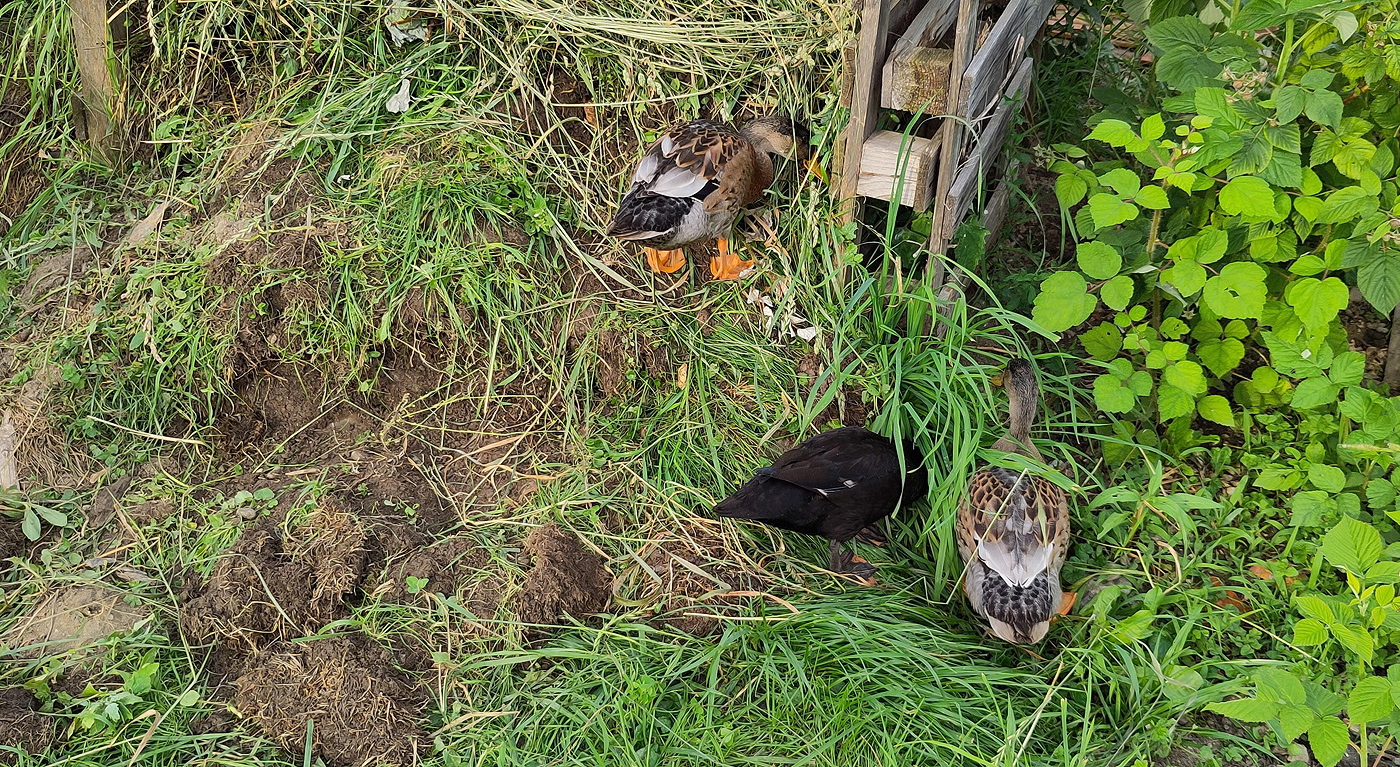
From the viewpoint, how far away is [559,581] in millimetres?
3254

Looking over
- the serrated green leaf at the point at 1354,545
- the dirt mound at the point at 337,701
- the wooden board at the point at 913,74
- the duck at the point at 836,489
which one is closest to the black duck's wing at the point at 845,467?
the duck at the point at 836,489

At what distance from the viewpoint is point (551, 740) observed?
293 centimetres

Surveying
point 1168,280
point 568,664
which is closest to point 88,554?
point 568,664

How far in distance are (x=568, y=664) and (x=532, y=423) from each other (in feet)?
3.22

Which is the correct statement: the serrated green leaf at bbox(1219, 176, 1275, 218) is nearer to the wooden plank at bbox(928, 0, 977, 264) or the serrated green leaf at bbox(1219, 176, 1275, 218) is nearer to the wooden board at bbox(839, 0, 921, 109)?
the wooden plank at bbox(928, 0, 977, 264)

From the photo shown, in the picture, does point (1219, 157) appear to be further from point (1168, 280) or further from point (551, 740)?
point (551, 740)

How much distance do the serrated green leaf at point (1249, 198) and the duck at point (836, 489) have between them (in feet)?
4.05

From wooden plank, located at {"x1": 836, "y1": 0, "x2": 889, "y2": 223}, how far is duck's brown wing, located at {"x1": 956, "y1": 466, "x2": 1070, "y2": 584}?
1.07 m

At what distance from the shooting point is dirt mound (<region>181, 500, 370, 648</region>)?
317 cm

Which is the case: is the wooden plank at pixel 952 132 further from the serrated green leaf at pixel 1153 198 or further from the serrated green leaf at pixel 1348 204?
the serrated green leaf at pixel 1348 204

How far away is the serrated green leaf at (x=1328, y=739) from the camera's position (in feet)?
8.10

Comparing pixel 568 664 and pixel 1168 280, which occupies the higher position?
pixel 1168 280

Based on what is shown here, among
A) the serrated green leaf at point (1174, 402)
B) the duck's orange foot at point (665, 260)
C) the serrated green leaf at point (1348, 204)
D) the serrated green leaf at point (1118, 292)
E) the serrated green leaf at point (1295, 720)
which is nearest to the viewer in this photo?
the serrated green leaf at point (1295, 720)

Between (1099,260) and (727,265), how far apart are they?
132 cm
